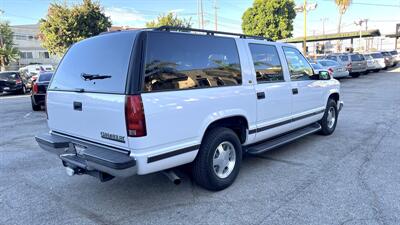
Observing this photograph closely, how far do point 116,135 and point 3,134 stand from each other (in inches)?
248

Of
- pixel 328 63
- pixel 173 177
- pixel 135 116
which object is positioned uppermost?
pixel 328 63

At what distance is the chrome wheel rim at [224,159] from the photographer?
4.10m

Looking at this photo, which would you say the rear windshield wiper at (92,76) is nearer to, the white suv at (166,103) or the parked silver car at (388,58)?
the white suv at (166,103)

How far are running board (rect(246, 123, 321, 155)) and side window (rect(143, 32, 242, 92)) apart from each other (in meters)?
1.04

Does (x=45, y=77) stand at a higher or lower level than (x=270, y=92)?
higher

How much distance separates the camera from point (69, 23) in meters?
26.6

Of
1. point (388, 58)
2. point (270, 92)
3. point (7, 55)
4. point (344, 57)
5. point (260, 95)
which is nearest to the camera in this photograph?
point (260, 95)

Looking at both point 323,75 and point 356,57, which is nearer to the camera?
point 323,75

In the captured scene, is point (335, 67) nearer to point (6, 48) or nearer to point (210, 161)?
point (210, 161)

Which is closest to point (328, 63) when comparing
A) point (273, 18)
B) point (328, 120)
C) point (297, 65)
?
point (328, 120)

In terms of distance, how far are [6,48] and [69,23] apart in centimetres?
3166

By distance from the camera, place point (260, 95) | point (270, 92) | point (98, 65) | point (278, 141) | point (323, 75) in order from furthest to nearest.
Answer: point (323, 75)
point (278, 141)
point (270, 92)
point (260, 95)
point (98, 65)

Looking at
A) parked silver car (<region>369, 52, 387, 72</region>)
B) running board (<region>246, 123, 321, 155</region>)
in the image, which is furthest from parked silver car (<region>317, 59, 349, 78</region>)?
running board (<region>246, 123, 321, 155</region>)

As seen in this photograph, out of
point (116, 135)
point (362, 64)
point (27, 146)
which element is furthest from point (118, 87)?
point (362, 64)
